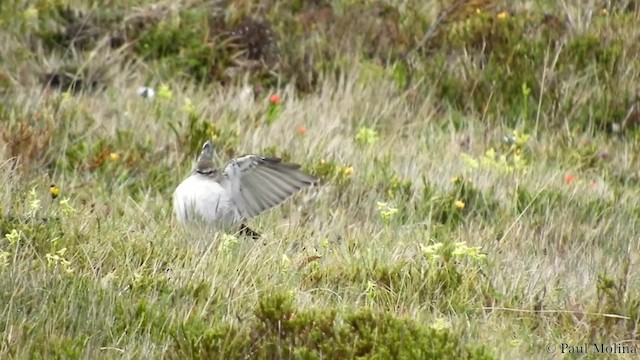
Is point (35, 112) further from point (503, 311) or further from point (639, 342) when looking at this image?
point (639, 342)

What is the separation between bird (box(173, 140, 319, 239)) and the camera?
520cm

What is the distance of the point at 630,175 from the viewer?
24.1 ft

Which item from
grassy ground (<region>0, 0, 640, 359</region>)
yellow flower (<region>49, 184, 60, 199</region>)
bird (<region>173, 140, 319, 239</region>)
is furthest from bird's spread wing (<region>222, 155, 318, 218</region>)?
yellow flower (<region>49, 184, 60, 199</region>)

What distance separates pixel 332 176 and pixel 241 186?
43.6 inches

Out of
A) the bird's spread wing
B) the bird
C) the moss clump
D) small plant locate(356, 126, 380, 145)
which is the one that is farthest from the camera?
small plant locate(356, 126, 380, 145)

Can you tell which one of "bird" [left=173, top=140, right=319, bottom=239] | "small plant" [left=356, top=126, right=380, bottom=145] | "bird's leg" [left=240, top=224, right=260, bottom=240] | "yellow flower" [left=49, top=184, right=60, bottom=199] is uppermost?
"bird" [left=173, top=140, right=319, bottom=239]

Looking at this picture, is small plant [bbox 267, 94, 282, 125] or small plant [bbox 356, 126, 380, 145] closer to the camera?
small plant [bbox 356, 126, 380, 145]

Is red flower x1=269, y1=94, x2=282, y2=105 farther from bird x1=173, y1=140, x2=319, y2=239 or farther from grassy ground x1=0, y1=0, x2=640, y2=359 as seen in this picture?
bird x1=173, y1=140, x2=319, y2=239

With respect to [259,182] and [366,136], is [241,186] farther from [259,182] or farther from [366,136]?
[366,136]

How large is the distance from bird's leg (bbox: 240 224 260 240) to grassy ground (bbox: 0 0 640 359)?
0.12 metres

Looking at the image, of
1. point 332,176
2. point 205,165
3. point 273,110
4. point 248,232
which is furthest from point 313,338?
point 273,110

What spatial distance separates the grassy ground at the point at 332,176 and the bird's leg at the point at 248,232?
0.12 m

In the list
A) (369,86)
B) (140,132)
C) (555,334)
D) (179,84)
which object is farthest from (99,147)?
(555,334)

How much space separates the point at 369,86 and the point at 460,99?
0.74m
